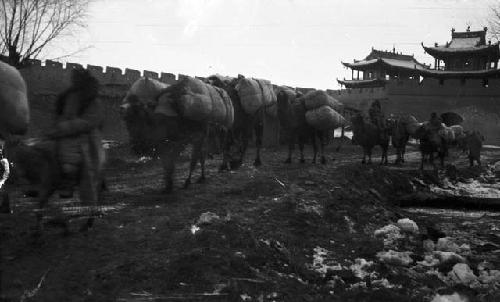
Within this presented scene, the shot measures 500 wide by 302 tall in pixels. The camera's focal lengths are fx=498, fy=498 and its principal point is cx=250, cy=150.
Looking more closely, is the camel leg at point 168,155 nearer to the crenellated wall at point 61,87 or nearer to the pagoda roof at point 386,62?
the crenellated wall at point 61,87

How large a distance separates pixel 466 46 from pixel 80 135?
137 feet

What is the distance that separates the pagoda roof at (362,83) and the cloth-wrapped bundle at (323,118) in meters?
31.4

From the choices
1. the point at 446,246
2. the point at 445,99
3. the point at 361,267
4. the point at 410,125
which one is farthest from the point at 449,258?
the point at 445,99

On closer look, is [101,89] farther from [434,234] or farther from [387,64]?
[387,64]

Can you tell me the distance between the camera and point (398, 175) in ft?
39.3

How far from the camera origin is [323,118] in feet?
39.9

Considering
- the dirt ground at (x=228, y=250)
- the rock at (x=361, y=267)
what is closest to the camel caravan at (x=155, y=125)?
the dirt ground at (x=228, y=250)

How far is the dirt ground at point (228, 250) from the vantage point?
3846mm

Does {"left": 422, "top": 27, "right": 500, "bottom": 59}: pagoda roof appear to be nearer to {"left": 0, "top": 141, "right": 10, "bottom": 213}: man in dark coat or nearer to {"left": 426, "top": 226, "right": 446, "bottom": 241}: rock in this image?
{"left": 426, "top": 226, "right": 446, "bottom": 241}: rock

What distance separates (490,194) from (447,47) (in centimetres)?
3192

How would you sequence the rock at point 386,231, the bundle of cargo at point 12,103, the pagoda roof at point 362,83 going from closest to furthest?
1. the bundle of cargo at point 12,103
2. the rock at point 386,231
3. the pagoda roof at point 362,83

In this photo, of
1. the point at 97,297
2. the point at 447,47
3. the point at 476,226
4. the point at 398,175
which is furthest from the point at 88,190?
the point at 447,47

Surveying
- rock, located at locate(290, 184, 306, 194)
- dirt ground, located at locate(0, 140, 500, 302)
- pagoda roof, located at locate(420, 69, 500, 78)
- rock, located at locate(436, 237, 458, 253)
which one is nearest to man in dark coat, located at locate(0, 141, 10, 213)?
dirt ground, located at locate(0, 140, 500, 302)

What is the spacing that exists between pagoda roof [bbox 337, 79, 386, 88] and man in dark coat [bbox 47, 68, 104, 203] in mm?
39758
